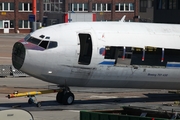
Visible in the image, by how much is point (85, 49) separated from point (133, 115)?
10.1 metres

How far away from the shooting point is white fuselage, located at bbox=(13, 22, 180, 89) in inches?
1049

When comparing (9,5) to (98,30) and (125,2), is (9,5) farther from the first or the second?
(98,30)

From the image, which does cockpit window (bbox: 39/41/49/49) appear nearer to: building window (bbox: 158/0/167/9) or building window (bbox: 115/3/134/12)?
building window (bbox: 158/0/167/9)

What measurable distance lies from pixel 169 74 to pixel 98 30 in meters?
4.18

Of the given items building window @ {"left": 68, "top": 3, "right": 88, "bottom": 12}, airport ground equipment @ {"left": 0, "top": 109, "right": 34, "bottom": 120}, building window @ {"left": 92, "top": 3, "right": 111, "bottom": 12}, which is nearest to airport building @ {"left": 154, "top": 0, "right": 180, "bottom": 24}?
airport ground equipment @ {"left": 0, "top": 109, "right": 34, "bottom": 120}

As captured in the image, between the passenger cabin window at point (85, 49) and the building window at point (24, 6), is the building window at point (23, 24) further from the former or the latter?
the passenger cabin window at point (85, 49)

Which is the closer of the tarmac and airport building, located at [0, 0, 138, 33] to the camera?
the tarmac

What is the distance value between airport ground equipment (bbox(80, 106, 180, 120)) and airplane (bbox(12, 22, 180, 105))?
8.94 m

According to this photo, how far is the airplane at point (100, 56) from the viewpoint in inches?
1049

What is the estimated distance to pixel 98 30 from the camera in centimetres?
2739

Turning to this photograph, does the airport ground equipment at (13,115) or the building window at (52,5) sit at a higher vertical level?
the building window at (52,5)

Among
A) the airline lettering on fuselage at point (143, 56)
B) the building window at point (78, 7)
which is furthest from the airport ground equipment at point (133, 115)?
the building window at point (78, 7)

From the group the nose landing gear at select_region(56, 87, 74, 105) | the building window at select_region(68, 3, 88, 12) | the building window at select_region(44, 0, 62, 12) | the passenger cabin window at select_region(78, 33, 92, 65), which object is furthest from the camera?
the building window at select_region(44, 0, 62, 12)

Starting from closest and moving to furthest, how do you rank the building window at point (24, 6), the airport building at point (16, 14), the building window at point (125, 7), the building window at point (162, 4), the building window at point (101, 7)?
the building window at point (162, 4) → the airport building at point (16, 14) → the building window at point (24, 6) → the building window at point (101, 7) → the building window at point (125, 7)
